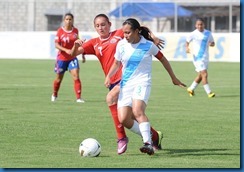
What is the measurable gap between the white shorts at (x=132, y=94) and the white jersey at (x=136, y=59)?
0.23ft

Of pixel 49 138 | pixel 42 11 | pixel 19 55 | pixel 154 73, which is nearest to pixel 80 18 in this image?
pixel 42 11

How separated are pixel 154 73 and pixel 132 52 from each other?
2319 cm

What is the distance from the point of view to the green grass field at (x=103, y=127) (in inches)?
432

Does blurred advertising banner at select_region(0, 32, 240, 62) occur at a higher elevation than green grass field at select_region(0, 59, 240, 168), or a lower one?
lower

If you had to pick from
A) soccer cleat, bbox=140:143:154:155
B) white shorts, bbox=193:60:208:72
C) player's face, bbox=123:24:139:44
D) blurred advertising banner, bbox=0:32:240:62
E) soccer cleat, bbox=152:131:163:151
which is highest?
player's face, bbox=123:24:139:44

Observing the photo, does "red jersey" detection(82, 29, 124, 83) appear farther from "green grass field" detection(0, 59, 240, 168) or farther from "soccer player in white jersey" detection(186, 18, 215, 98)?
"soccer player in white jersey" detection(186, 18, 215, 98)

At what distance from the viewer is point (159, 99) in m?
22.1

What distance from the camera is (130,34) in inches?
446

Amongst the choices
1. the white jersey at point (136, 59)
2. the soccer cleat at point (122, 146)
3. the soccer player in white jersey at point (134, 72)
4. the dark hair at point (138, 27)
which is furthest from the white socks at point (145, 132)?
the dark hair at point (138, 27)

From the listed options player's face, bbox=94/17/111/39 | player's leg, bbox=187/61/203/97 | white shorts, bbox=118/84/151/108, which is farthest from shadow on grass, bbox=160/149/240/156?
player's leg, bbox=187/61/203/97

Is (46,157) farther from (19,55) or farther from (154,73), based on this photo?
(19,55)

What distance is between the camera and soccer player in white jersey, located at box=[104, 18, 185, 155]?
37.4 feet

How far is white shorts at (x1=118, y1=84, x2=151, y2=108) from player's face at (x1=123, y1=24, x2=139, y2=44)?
61 centimetres

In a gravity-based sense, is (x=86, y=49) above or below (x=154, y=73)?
above
